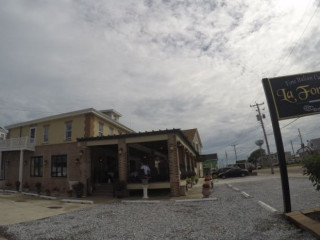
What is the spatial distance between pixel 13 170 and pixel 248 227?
24.8 metres

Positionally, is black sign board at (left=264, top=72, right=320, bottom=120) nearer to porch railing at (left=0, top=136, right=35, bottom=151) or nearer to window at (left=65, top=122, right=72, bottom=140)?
window at (left=65, top=122, right=72, bottom=140)

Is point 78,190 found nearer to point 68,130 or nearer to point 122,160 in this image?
point 122,160

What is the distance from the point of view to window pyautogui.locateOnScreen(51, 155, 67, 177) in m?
21.1

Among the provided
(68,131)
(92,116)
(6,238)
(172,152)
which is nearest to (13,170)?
(68,131)

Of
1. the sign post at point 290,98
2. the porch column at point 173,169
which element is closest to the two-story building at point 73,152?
the porch column at point 173,169

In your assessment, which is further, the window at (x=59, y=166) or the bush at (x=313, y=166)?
the window at (x=59, y=166)

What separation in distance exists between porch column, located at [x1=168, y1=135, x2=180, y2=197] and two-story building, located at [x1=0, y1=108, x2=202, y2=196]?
110 cm

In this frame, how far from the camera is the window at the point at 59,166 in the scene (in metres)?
21.1

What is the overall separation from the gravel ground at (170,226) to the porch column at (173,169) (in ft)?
16.8

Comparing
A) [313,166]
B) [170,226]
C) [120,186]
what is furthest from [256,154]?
[313,166]

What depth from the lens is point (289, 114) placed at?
779 cm

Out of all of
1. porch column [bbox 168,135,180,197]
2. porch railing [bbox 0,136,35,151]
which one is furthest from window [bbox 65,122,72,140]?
porch column [bbox 168,135,180,197]

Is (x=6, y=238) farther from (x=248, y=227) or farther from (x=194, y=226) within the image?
(x=248, y=227)

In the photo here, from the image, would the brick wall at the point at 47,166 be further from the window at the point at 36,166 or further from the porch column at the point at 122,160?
the porch column at the point at 122,160
